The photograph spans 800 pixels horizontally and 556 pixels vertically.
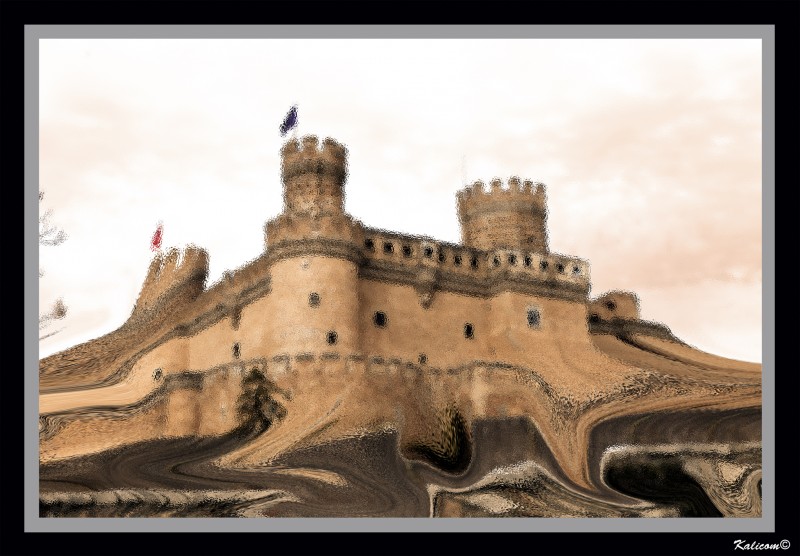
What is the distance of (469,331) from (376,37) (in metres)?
8.78

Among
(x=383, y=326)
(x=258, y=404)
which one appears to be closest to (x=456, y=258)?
(x=383, y=326)

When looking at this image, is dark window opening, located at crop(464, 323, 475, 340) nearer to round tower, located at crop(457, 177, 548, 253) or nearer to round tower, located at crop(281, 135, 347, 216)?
round tower, located at crop(457, 177, 548, 253)

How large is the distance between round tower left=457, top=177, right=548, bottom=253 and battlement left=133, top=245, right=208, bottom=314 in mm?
7407

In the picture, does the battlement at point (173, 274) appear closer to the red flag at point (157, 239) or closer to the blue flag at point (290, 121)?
the red flag at point (157, 239)

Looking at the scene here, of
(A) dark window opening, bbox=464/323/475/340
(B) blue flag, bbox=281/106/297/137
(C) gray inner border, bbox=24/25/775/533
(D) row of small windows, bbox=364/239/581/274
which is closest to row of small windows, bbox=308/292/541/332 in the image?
(A) dark window opening, bbox=464/323/475/340

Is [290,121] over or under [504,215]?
over

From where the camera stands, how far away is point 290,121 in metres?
27.4

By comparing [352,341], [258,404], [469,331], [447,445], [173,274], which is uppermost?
[173,274]

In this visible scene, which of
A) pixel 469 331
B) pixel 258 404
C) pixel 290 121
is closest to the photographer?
pixel 258 404

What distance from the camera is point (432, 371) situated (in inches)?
1117

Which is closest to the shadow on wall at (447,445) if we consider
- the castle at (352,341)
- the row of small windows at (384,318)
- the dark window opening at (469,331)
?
the castle at (352,341)

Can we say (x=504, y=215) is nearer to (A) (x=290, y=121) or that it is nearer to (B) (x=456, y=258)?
(B) (x=456, y=258)

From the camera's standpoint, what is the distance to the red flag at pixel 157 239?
89.7 ft
